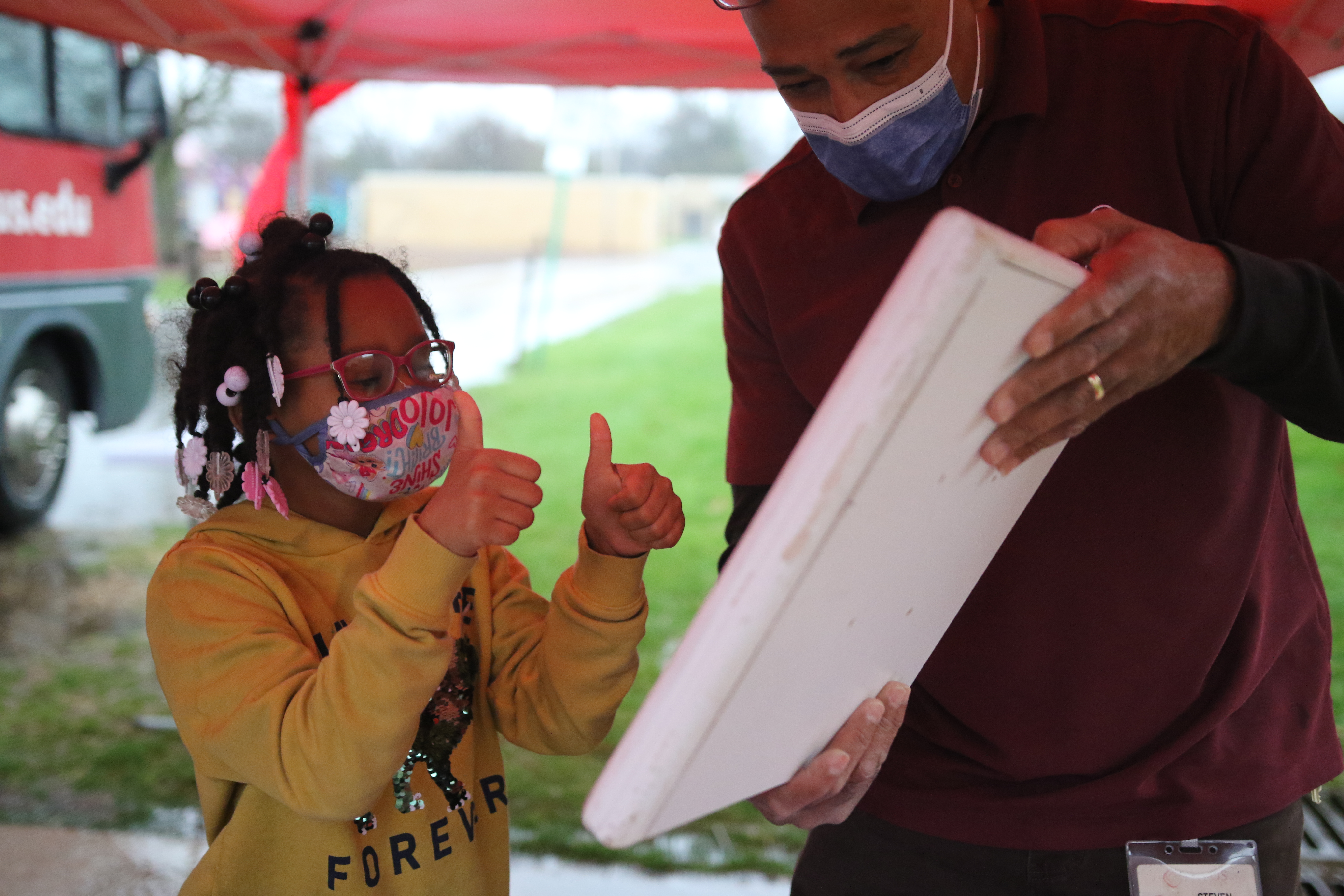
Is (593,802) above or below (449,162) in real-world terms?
below

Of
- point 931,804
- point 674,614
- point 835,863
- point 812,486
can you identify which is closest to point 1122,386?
point 812,486

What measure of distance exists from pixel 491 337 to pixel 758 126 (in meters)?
4.52

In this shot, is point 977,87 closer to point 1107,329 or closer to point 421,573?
point 1107,329

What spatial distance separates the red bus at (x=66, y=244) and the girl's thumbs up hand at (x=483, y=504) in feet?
17.9

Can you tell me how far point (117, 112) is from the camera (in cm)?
647

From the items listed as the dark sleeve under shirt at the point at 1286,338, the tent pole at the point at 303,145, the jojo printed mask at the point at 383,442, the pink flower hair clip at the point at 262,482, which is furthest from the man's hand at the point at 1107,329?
the tent pole at the point at 303,145

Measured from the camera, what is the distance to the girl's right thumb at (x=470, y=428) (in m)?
1.30

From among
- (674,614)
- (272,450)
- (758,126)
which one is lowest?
(674,614)

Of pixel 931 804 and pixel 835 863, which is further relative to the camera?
pixel 835 863

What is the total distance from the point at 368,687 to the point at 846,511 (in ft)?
2.21

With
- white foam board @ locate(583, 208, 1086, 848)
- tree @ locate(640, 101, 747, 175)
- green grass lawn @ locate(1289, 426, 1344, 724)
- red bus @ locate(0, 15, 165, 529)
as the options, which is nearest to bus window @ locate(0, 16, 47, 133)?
red bus @ locate(0, 15, 165, 529)

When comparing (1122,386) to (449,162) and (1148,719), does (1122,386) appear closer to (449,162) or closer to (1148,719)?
(1148,719)

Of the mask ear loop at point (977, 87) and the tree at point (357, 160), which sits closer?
the mask ear loop at point (977, 87)

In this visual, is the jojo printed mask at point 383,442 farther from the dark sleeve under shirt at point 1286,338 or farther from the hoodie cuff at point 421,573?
the dark sleeve under shirt at point 1286,338
